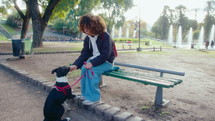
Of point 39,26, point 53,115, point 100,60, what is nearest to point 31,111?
point 53,115

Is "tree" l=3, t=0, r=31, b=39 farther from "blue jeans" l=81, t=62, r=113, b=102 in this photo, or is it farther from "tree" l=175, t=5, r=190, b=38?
"tree" l=175, t=5, r=190, b=38

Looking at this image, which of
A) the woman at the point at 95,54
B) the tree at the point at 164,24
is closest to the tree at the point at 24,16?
the woman at the point at 95,54

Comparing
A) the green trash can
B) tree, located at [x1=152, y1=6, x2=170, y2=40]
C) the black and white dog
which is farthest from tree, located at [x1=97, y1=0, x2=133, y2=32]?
the black and white dog

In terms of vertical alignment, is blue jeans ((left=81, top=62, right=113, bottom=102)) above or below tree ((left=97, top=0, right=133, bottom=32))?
below

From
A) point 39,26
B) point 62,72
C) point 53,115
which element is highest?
point 39,26

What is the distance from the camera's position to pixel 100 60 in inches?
115

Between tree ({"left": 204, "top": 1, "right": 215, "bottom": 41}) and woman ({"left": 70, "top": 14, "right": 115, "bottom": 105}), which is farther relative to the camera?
tree ({"left": 204, "top": 1, "right": 215, "bottom": 41})

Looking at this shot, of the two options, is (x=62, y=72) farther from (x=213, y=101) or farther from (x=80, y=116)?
(x=213, y=101)

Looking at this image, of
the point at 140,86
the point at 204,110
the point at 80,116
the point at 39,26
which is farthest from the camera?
the point at 39,26

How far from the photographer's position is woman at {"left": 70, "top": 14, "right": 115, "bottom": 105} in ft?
9.40

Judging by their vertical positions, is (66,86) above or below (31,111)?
above

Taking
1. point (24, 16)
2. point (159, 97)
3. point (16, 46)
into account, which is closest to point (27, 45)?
point (16, 46)

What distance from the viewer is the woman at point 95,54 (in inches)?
113

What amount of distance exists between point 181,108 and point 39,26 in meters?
13.2
